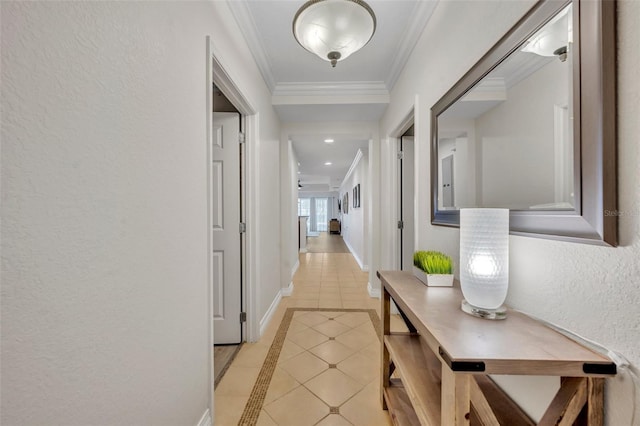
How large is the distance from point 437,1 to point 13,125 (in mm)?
2071

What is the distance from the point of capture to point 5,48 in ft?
1.60

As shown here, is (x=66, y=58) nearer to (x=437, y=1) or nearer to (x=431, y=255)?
(x=431, y=255)

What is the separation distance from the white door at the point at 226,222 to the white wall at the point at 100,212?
972 millimetres

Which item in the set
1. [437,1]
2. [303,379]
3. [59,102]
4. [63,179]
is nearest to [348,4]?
[437,1]

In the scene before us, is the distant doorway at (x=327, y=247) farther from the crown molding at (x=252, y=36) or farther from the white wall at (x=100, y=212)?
the white wall at (x=100, y=212)

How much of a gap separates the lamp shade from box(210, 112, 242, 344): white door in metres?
1.78

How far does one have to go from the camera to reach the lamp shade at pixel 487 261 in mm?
873

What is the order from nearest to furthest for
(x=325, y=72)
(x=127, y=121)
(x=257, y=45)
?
(x=127, y=121) < (x=257, y=45) < (x=325, y=72)

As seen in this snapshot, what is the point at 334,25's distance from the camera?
53.5 inches

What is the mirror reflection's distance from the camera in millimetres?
746

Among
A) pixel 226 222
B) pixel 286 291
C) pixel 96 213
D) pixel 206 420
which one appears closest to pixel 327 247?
pixel 286 291

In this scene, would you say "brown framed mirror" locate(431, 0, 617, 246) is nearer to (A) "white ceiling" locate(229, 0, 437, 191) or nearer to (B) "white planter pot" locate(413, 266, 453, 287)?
(B) "white planter pot" locate(413, 266, 453, 287)

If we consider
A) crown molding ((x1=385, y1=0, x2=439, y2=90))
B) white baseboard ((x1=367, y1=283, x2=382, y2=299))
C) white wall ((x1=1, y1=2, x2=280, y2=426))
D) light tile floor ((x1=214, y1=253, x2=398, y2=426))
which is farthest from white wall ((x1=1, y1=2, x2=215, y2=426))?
white baseboard ((x1=367, y1=283, x2=382, y2=299))

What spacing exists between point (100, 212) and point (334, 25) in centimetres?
137
